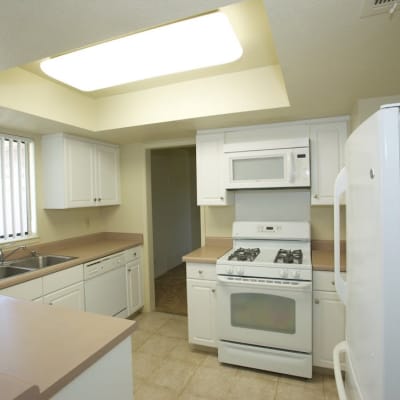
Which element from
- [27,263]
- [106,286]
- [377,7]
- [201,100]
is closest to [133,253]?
[106,286]

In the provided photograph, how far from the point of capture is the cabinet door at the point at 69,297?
2.24 metres

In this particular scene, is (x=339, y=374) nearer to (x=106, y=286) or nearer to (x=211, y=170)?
(x=211, y=170)

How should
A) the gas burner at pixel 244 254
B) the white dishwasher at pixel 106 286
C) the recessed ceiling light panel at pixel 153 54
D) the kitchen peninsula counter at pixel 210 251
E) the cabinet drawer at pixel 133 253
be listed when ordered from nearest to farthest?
the recessed ceiling light panel at pixel 153 54 < the gas burner at pixel 244 254 < the kitchen peninsula counter at pixel 210 251 < the white dishwasher at pixel 106 286 < the cabinet drawer at pixel 133 253

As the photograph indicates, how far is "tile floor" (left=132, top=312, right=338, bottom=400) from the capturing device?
204 centimetres

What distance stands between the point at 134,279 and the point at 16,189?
1557 millimetres

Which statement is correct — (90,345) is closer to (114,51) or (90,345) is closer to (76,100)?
(114,51)

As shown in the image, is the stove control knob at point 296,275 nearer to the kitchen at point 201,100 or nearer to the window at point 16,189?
the kitchen at point 201,100

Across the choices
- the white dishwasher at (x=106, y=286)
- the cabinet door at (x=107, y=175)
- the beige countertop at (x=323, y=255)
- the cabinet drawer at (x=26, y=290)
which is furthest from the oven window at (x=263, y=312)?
the cabinet door at (x=107, y=175)

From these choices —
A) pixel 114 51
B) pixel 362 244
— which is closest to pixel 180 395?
pixel 362 244

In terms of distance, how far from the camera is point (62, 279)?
2324 millimetres

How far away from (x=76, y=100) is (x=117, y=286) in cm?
191

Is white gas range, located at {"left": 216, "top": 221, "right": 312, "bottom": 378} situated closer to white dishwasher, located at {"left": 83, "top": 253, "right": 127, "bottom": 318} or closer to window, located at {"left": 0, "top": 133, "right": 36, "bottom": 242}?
white dishwasher, located at {"left": 83, "top": 253, "right": 127, "bottom": 318}

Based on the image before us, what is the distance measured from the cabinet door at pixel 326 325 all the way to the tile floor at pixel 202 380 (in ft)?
0.64

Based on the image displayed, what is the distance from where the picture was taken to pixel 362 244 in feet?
3.09
